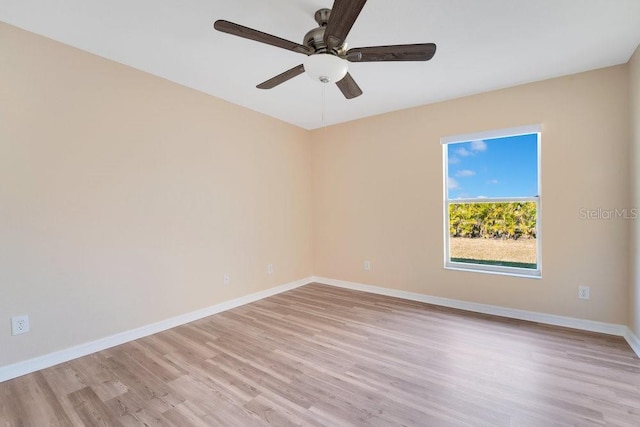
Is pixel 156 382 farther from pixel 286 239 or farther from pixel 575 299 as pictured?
pixel 575 299

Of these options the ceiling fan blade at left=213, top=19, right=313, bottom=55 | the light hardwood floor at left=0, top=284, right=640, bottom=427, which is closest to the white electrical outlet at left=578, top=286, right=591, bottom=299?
the light hardwood floor at left=0, top=284, right=640, bottom=427

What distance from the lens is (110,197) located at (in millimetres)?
2555

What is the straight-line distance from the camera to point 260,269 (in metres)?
3.94

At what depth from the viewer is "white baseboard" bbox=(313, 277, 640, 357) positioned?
103 inches

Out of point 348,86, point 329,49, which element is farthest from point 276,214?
point 329,49

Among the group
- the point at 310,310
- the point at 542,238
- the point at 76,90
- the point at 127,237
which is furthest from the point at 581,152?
the point at 76,90

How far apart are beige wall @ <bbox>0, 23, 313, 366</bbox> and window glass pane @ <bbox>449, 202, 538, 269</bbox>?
101 inches

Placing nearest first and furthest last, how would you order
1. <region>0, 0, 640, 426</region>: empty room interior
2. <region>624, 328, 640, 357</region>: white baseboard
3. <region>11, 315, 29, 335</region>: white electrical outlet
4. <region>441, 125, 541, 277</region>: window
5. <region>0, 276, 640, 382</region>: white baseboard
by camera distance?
<region>0, 0, 640, 426</region>: empty room interior, <region>11, 315, 29, 335</region>: white electrical outlet, <region>0, 276, 640, 382</region>: white baseboard, <region>624, 328, 640, 357</region>: white baseboard, <region>441, 125, 541, 277</region>: window

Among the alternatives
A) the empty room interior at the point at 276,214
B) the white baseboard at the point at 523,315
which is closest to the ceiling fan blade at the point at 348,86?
the empty room interior at the point at 276,214

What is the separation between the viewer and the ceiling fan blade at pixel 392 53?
1.70 m

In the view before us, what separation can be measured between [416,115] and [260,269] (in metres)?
2.87

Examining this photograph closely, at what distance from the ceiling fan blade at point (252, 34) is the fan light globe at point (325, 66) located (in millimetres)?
92

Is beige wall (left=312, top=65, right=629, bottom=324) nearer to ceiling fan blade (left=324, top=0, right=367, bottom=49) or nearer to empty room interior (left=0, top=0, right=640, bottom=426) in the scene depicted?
empty room interior (left=0, top=0, right=640, bottom=426)

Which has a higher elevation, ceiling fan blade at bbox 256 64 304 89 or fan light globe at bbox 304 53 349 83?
ceiling fan blade at bbox 256 64 304 89
